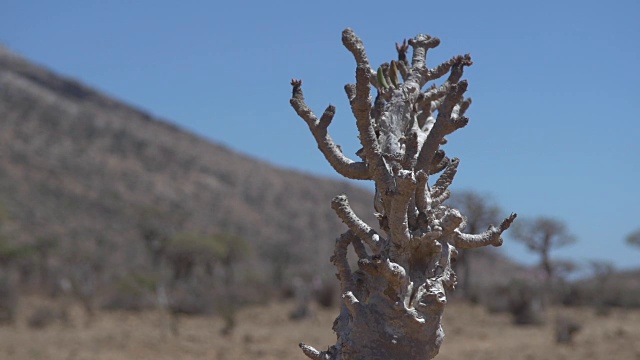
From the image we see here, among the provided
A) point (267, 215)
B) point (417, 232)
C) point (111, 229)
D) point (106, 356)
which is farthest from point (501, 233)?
point (267, 215)

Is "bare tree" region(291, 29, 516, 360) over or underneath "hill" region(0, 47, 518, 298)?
underneath

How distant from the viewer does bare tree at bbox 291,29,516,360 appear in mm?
3238

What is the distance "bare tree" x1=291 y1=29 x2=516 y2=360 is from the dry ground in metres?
12.2

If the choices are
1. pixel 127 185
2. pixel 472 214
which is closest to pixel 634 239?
pixel 472 214

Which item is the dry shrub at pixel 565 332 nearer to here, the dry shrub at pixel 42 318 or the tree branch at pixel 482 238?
the dry shrub at pixel 42 318

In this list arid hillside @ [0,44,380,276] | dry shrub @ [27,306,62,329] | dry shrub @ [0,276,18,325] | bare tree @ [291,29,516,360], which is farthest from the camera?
arid hillside @ [0,44,380,276]

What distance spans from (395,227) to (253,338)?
16.5 metres

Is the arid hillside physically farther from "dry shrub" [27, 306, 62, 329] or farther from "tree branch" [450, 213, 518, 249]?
"tree branch" [450, 213, 518, 249]

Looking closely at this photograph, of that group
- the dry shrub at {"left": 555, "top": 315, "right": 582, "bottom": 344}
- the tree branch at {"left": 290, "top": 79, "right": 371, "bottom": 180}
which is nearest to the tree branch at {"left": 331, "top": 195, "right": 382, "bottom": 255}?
the tree branch at {"left": 290, "top": 79, "right": 371, "bottom": 180}

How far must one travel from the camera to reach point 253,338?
1931 cm

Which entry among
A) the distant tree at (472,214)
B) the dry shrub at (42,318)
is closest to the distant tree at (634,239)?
the distant tree at (472,214)

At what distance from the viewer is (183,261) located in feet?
114

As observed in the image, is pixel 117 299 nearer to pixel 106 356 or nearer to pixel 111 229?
pixel 106 356

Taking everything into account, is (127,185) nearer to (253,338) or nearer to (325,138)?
(253,338)
